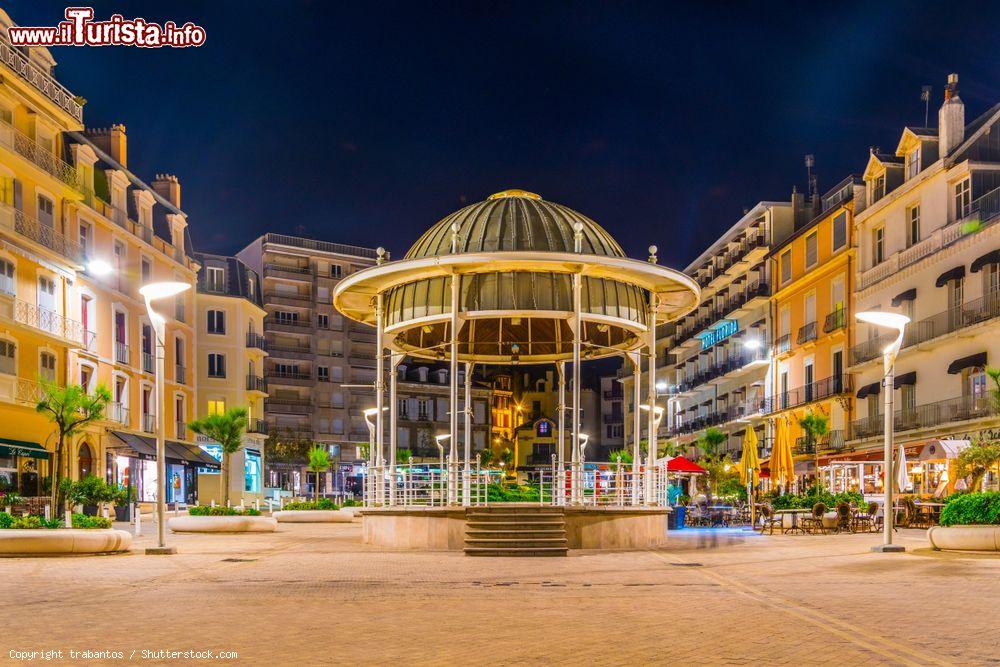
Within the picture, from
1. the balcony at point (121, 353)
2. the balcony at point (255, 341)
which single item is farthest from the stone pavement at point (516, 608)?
the balcony at point (255, 341)

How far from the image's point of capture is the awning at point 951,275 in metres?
41.2

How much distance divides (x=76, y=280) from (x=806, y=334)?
117 ft

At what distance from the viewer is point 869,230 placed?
51531mm

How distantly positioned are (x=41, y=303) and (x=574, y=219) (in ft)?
77.6

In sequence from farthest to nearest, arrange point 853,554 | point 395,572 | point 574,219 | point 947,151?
point 947,151 < point 574,219 < point 853,554 < point 395,572

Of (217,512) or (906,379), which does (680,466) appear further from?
(217,512)

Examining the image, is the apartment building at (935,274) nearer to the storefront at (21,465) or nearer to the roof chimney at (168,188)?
the storefront at (21,465)

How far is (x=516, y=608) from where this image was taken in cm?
1177

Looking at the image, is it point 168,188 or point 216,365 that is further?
point 216,365

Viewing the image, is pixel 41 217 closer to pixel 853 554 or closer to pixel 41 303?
pixel 41 303

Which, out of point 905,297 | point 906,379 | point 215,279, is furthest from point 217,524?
point 215,279

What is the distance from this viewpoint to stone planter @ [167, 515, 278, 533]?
1272 inches

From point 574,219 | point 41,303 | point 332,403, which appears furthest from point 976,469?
point 332,403

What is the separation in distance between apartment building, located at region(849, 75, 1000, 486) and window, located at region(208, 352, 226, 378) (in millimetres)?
36032
